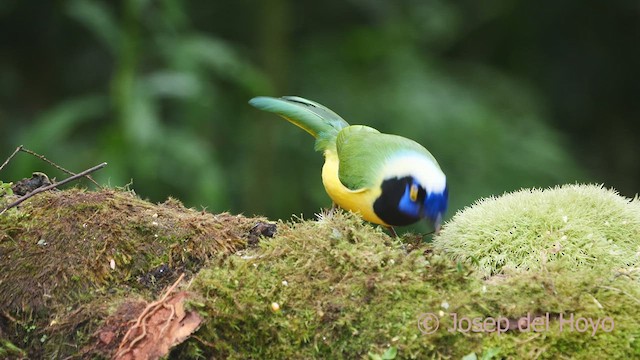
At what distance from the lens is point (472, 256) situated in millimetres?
2852

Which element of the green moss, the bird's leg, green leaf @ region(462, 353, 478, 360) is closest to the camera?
green leaf @ region(462, 353, 478, 360)

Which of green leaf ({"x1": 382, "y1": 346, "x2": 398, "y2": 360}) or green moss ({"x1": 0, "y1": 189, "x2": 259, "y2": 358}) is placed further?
green moss ({"x1": 0, "y1": 189, "x2": 259, "y2": 358})

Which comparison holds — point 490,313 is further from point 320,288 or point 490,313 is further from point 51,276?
point 51,276

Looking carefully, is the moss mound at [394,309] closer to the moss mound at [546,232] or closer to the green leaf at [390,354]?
the green leaf at [390,354]

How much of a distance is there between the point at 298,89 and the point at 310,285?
5474mm

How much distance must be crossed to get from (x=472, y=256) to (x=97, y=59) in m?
6.02

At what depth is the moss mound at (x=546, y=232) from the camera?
2.81 metres

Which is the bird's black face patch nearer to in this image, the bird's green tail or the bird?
the bird

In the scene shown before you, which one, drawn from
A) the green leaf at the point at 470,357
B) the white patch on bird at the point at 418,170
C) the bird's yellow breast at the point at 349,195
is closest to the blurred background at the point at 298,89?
the bird's yellow breast at the point at 349,195

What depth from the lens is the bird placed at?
3094 millimetres

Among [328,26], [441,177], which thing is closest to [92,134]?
[328,26]

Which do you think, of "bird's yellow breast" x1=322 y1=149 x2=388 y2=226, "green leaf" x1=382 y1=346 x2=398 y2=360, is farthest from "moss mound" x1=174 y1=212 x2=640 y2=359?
"bird's yellow breast" x1=322 y1=149 x2=388 y2=226

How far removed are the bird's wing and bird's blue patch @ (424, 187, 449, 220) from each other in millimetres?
218

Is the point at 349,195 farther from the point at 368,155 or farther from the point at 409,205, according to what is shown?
the point at 409,205
